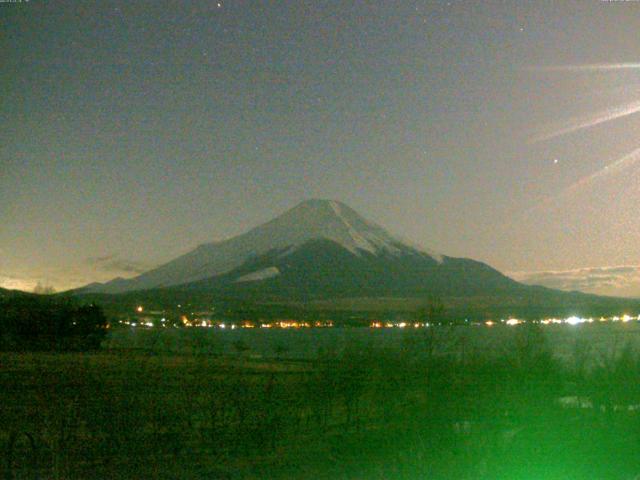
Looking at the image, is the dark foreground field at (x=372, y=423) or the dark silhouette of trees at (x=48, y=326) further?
the dark silhouette of trees at (x=48, y=326)

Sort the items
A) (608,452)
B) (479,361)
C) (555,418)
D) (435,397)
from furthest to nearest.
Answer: (479,361), (435,397), (555,418), (608,452)

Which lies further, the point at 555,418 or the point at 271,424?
the point at 555,418

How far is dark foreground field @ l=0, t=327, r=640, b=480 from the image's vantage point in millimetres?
12102

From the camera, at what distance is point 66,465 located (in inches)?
472

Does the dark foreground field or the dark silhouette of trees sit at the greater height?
the dark silhouette of trees

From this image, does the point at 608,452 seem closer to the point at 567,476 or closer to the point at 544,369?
the point at 567,476

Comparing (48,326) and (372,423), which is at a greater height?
(48,326)

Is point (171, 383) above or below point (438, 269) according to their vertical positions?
below

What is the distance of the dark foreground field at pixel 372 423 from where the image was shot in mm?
12102

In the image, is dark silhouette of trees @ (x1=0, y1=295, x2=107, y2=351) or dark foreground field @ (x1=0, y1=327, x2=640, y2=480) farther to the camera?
dark silhouette of trees @ (x1=0, y1=295, x2=107, y2=351)

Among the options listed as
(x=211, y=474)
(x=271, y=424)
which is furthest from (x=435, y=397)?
(x=211, y=474)

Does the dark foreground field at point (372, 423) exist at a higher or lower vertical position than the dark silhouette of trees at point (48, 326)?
lower

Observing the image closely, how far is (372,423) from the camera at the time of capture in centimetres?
1731

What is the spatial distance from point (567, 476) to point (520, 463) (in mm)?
816
